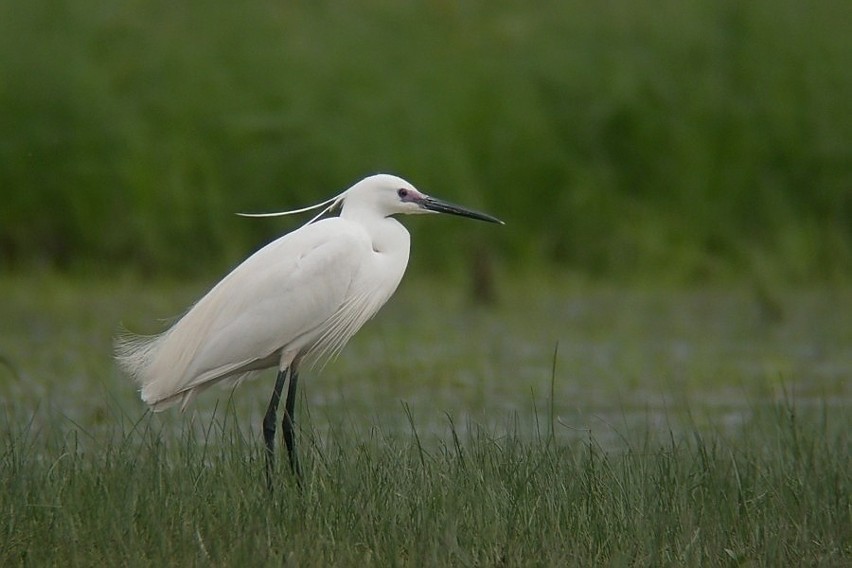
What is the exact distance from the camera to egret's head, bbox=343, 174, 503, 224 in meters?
5.12

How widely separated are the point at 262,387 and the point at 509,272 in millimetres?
2933

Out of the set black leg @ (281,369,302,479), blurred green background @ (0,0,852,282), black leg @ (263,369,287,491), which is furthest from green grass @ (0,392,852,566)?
blurred green background @ (0,0,852,282)

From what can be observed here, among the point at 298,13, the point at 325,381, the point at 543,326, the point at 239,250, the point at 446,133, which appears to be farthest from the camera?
the point at 298,13

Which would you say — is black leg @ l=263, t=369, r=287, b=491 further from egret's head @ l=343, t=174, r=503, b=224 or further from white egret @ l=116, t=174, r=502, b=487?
egret's head @ l=343, t=174, r=503, b=224

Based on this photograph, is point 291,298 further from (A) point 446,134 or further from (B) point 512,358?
(A) point 446,134

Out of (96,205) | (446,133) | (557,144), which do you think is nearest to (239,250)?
(96,205)

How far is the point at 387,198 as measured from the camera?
5.12 meters

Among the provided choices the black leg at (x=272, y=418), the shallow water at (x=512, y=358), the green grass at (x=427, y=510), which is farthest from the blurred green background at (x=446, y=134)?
the green grass at (x=427, y=510)

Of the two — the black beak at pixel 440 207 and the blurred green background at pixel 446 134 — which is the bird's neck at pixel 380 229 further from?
the blurred green background at pixel 446 134

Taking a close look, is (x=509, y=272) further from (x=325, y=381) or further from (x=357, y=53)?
(x=325, y=381)

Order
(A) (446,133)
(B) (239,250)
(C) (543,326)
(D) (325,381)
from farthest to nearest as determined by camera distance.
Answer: (A) (446,133), (B) (239,250), (C) (543,326), (D) (325,381)

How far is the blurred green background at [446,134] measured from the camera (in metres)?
9.79

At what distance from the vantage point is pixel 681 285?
31.9ft

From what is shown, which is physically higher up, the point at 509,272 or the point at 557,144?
the point at 557,144
